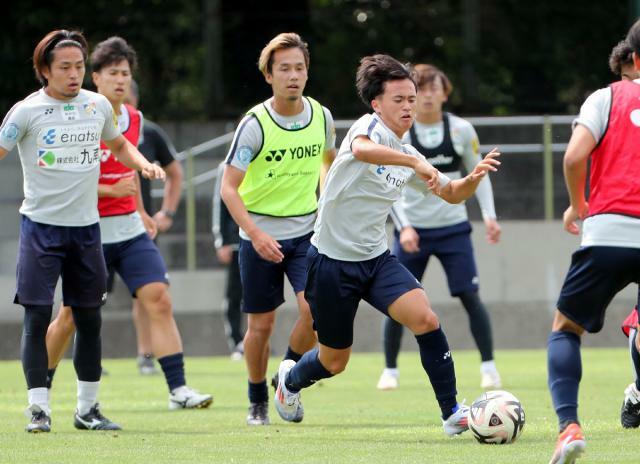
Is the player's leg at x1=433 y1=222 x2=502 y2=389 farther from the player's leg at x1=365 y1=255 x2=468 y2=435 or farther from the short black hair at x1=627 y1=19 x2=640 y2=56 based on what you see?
the short black hair at x1=627 y1=19 x2=640 y2=56

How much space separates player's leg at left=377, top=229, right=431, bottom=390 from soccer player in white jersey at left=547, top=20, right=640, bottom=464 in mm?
4479

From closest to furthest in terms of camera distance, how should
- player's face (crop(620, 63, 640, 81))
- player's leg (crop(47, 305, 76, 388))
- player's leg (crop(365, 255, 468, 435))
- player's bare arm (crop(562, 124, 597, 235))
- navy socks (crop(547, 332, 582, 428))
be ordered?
player's bare arm (crop(562, 124, 597, 235)) → navy socks (crop(547, 332, 582, 428)) → player's leg (crop(365, 255, 468, 435)) → player's face (crop(620, 63, 640, 81)) → player's leg (crop(47, 305, 76, 388))

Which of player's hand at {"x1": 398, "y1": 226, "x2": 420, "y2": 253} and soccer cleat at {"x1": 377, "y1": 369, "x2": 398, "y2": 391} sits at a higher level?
player's hand at {"x1": 398, "y1": 226, "x2": 420, "y2": 253}

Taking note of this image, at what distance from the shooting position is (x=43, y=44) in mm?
8125

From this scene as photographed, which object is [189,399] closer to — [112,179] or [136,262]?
[136,262]

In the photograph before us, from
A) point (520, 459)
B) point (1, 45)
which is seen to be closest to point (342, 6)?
point (1, 45)

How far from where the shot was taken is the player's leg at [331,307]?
24.8ft

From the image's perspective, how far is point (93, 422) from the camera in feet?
27.4

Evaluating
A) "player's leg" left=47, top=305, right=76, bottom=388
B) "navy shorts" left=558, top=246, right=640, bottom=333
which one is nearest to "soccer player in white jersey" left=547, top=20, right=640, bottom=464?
"navy shorts" left=558, top=246, right=640, bottom=333

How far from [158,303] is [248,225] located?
1681 millimetres

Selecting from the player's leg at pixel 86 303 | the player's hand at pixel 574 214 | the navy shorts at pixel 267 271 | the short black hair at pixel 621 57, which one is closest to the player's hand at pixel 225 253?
the navy shorts at pixel 267 271

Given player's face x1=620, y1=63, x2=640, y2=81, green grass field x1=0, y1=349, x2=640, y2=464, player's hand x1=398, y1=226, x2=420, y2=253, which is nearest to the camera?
green grass field x1=0, y1=349, x2=640, y2=464

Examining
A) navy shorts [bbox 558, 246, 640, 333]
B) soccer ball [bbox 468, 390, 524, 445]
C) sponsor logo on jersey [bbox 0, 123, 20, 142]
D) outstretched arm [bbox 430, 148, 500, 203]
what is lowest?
soccer ball [bbox 468, 390, 524, 445]

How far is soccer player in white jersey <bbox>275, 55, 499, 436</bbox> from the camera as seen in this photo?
7418 millimetres
